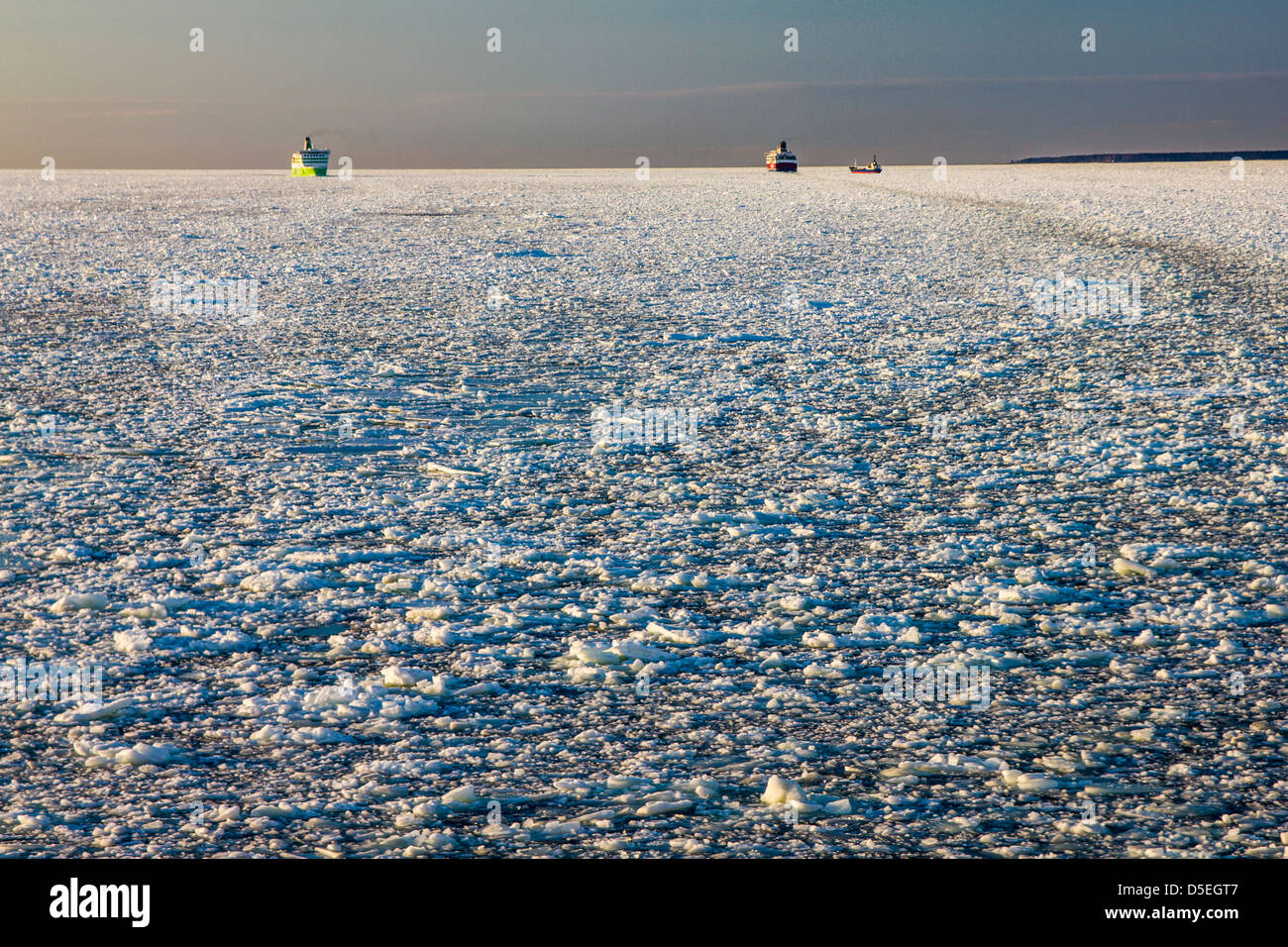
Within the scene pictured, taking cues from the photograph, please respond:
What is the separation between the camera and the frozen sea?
2625 mm

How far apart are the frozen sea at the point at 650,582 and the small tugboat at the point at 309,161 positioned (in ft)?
167

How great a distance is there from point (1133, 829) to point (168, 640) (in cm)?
299

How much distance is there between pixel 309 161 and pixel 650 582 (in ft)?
192

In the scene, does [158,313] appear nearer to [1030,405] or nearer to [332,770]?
[1030,405]

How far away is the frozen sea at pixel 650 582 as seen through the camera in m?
2.62

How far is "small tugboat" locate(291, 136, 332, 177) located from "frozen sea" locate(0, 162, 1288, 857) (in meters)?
50.8
